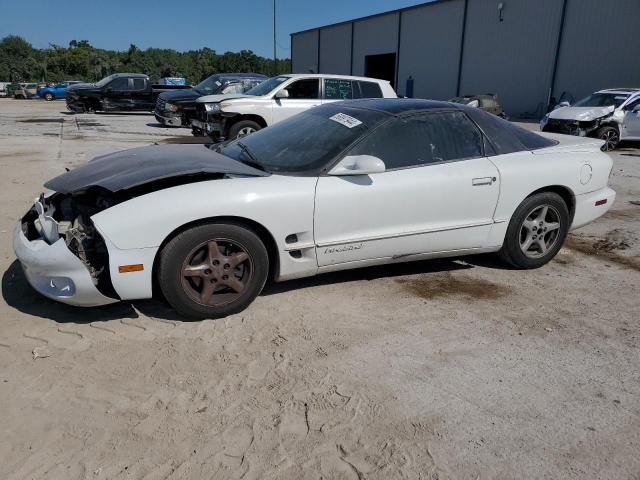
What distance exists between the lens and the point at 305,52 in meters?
47.3

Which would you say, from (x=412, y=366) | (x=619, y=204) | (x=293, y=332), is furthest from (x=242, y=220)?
(x=619, y=204)

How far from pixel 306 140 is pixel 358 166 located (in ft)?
2.27

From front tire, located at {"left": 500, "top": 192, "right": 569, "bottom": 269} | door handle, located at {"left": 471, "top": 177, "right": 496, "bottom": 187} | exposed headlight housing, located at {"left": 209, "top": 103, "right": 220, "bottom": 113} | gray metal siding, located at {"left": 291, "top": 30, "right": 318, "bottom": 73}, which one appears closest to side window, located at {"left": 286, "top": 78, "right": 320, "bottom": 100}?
exposed headlight housing, located at {"left": 209, "top": 103, "right": 220, "bottom": 113}

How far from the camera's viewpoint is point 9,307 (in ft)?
11.2

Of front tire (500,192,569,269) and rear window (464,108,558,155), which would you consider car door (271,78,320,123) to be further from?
front tire (500,192,569,269)

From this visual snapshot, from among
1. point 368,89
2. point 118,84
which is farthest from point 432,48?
point 368,89

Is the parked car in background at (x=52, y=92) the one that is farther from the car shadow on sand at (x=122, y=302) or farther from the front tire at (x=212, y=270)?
the front tire at (x=212, y=270)

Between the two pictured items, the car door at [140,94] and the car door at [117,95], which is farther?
the car door at [140,94]

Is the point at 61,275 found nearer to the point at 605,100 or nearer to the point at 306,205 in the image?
the point at 306,205

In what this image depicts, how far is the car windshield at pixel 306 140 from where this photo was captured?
11.9 feet

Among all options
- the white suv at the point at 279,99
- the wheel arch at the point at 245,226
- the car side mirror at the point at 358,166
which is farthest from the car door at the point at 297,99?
the wheel arch at the point at 245,226

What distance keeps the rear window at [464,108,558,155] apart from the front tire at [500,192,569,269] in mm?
450

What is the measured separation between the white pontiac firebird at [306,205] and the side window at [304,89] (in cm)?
638

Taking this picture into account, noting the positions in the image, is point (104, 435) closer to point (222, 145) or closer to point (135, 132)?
point (222, 145)
